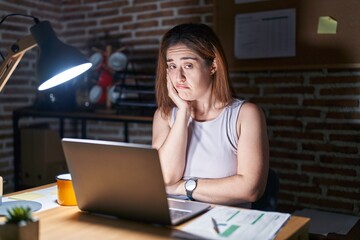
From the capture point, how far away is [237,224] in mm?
1062

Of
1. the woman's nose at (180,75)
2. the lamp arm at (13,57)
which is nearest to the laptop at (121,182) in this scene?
the lamp arm at (13,57)

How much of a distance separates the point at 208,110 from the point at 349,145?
1078 millimetres

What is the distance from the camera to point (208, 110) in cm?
176

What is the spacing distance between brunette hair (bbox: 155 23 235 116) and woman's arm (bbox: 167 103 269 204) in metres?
0.17

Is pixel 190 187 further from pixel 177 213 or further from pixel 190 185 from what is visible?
pixel 177 213

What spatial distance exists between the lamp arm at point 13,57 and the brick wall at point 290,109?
5.45 feet

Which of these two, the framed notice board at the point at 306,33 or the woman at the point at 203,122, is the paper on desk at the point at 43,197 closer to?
the woman at the point at 203,122

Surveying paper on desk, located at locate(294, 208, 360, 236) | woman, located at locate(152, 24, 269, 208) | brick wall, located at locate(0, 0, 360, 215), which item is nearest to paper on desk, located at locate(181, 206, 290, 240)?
woman, located at locate(152, 24, 269, 208)

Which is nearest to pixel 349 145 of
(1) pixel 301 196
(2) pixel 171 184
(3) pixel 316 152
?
(3) pixel 316 152

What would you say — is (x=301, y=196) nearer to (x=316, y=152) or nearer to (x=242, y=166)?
(x=316, y=152)

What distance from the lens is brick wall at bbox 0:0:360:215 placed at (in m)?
2.43

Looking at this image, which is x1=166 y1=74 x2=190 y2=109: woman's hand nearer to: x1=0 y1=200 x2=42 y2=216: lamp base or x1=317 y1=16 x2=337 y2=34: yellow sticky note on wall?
x1=0 y1=200 x2=42 y2=216: lamp base

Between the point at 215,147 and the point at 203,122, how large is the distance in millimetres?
118

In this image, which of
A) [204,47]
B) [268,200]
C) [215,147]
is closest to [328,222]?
[268,200]
